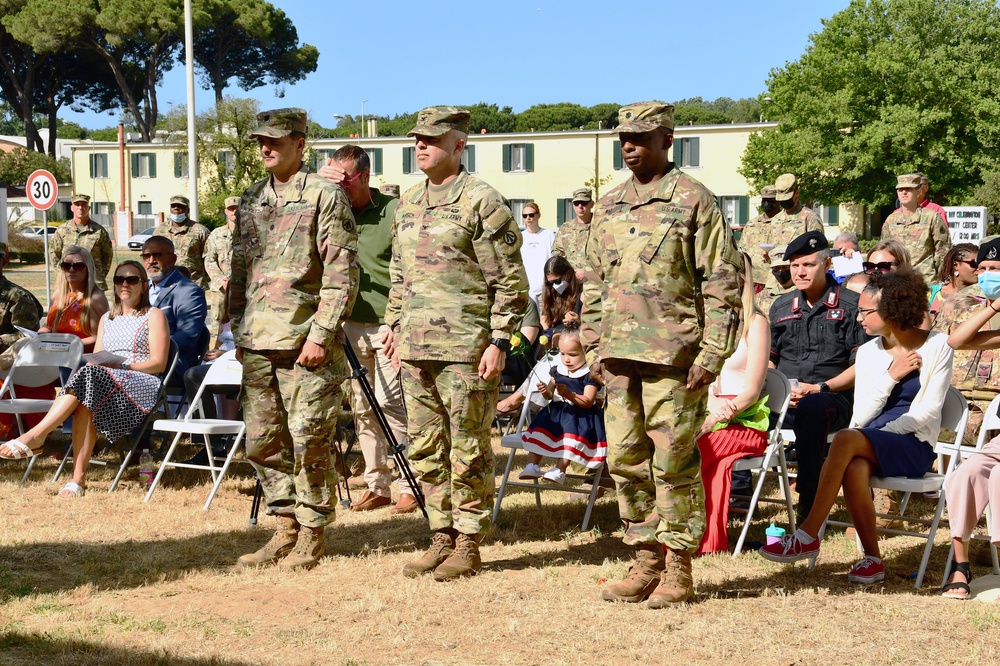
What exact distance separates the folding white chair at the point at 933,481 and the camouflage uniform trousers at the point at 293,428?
8.26ft

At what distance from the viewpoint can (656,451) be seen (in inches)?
195

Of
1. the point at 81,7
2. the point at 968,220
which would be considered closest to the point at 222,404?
the point at 968,220

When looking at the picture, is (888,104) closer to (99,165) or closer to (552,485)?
(99,165)

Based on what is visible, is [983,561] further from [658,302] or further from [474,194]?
[474,194]

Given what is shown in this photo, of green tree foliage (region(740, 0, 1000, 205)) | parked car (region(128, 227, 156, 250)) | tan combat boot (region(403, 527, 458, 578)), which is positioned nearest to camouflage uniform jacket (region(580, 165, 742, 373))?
tan combat boot (region(403, 527, 458, 578))

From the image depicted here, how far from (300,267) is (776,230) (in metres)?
6.60

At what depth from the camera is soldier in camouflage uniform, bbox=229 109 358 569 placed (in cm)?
559

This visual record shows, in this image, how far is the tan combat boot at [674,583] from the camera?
195 inches

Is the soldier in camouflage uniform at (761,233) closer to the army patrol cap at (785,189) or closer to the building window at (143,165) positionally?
the army patrol cap at (785,189)

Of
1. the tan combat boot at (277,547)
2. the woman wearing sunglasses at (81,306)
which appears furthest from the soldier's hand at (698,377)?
the woman wearing sunglasses at (81,306)

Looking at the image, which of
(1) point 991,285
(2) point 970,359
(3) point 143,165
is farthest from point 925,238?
(3) point 143,165

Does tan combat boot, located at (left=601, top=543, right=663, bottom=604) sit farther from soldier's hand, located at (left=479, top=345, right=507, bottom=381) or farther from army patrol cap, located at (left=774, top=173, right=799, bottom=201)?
army patrol cap, located at (left=774, top=173, right=799, bottom=201)

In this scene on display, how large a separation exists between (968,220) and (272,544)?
18382mm

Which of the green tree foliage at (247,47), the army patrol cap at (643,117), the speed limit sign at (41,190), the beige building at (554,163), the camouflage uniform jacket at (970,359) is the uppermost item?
the green tree foliage at (247,47)
